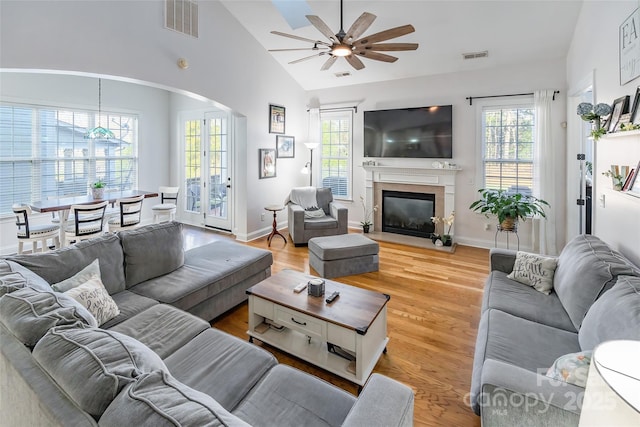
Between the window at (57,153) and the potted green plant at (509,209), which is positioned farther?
the window at (57,153)

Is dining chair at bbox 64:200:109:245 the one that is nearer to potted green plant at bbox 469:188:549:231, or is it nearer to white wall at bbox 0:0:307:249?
white wall at bbox 0:0:307:249

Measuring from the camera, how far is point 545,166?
4.65m

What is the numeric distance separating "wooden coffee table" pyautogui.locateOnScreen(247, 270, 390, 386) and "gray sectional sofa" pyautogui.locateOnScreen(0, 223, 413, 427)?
1.76 feet

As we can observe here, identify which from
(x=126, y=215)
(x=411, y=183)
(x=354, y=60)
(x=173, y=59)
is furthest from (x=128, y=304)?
(x=411, y=183)

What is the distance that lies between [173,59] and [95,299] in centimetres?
346

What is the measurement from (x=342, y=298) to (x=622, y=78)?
294 centimetres

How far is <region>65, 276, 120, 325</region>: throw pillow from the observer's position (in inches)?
77.9

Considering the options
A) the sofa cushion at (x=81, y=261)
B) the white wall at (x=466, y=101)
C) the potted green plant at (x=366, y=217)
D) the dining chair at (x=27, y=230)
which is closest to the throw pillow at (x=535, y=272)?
the white wall at (x=466, y=101)

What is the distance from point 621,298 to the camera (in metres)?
1.63

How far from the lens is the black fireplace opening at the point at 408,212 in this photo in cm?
579

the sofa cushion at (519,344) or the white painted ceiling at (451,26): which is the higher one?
the white painted ceiling at (451,26)

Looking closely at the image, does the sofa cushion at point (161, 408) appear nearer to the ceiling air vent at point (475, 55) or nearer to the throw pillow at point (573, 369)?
the throw pillow at point (573, 369)

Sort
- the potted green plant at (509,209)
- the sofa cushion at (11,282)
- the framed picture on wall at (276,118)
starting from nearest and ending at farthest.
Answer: the sofa cushion at (11,282) → the potted green plant at (509,209) → the framed picture on wall at (276,118)

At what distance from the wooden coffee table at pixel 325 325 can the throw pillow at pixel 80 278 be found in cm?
112
